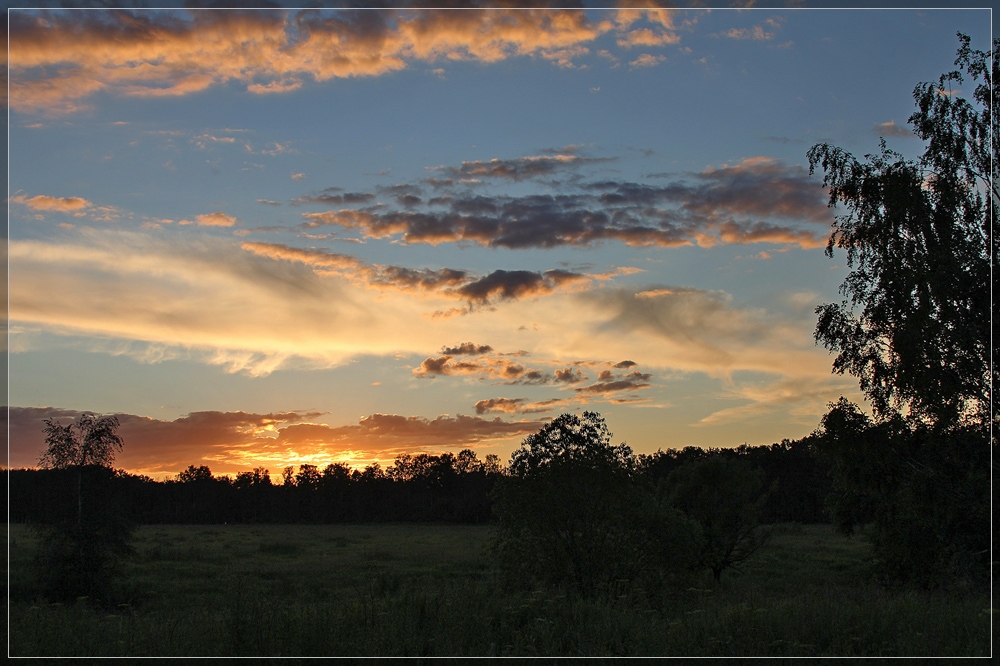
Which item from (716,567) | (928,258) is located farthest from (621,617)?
(716,567)

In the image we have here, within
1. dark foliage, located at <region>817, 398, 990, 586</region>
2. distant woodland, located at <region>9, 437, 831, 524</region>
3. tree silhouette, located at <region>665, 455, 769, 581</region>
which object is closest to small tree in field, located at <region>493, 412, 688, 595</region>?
dark foliage, located at <region>817, 398, 990, 586</region>

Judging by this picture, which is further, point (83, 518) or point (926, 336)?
point (83, 518)

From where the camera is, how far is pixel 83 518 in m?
29.2

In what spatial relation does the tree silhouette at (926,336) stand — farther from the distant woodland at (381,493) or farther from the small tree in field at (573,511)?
the distant woodland at (381,493)

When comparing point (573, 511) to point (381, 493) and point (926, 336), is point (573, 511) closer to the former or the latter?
point (926, 336)

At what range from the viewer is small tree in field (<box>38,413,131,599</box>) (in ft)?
93.0

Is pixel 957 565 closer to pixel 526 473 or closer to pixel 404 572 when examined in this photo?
pixel 526 473

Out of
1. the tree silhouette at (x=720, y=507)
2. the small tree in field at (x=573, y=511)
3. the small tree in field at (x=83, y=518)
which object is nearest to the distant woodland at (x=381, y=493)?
the tree silhouette at (x=720, y=507)

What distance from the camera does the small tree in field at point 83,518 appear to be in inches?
1117

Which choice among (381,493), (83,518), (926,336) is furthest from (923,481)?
(381,493)

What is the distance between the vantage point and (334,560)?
45719 mm

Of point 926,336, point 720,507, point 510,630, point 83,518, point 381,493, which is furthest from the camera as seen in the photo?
point 381,493

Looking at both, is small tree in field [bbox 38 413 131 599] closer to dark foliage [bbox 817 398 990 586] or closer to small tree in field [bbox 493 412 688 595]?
small tree in field [bbox 493 412 688 595]

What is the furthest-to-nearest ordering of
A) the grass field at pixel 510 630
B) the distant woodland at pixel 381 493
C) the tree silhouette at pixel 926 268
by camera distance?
the distant woodland at pixel 381 493 → the tree silhouette at pixel 926 268 → the grass field at pixel 510 630
